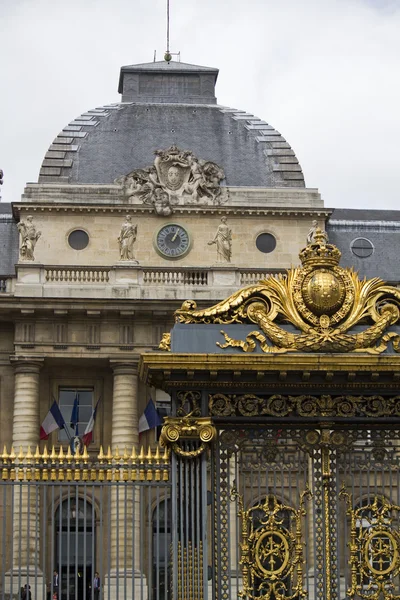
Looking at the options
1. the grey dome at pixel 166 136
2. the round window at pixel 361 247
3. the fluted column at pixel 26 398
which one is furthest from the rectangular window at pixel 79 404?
the round window at pixel 361 247

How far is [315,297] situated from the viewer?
17.8 meters

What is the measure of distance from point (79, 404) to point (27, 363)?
2110 mm

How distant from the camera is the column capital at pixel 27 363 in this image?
153 ft

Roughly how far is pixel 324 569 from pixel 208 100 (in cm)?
3873

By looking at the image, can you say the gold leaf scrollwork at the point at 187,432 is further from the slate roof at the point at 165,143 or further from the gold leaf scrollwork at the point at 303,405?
the slate roof at the point at 165,143

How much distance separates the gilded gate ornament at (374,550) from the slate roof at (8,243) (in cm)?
3467

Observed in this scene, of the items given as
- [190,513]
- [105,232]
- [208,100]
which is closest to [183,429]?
[190,513]

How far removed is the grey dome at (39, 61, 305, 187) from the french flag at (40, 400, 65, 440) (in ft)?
35.4

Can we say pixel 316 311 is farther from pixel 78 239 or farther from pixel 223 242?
pixel 78 239

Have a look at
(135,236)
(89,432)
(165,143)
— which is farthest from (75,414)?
(165,143)

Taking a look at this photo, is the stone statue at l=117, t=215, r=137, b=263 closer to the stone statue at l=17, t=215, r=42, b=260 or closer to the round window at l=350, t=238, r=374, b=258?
the stone statue at l=17, t=215, r=42, b=260

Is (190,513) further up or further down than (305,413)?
further down

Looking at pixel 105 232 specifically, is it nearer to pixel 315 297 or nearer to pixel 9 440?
pixel 9 440

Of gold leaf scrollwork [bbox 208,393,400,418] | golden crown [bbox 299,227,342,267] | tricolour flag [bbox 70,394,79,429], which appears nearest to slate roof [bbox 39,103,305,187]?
tricolour flag [bbox 70,394,79,429]
